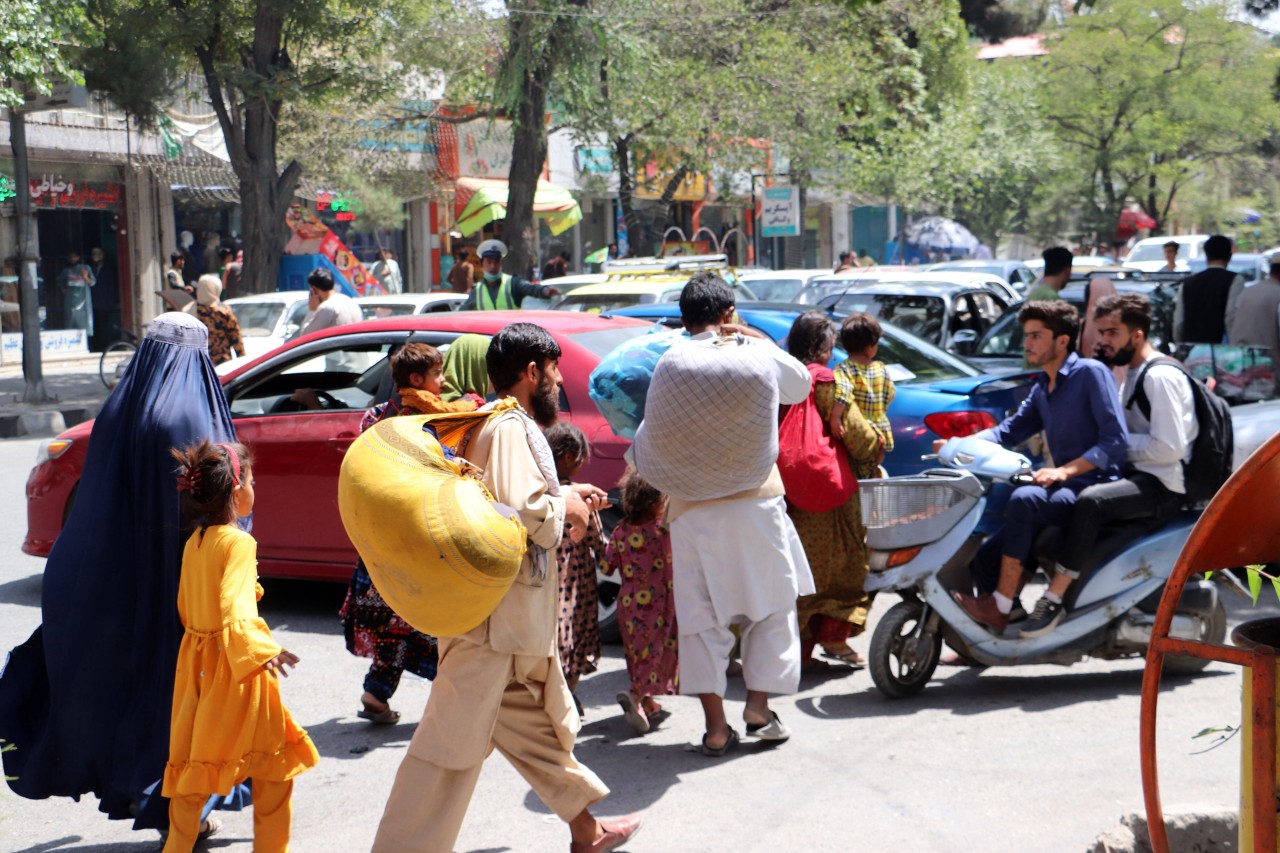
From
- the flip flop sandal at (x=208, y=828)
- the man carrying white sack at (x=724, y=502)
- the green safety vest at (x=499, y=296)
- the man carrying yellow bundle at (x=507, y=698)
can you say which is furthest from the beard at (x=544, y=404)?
the green safety vest at (x=499, y=296)

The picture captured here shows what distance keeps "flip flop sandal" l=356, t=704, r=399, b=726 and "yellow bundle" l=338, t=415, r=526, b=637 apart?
207 centimetres

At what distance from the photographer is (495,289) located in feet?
36.5

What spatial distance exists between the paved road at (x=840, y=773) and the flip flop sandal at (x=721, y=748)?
0.17ft

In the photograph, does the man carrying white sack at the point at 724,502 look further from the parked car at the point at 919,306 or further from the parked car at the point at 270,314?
→ the parked car at the point at 270,314

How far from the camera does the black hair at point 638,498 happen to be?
5.44 metres

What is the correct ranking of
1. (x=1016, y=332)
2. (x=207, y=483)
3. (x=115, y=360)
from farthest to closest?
(x=115, y=360) → (x=1016, y=332) → (x=207, y=483)

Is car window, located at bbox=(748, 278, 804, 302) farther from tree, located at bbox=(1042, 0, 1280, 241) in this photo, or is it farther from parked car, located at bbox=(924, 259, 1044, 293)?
tree, located at bbox=(1042, 0, 1280, 241)


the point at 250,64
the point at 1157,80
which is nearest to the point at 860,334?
the point at 250,64

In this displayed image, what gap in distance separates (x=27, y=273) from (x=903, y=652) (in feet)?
46.4

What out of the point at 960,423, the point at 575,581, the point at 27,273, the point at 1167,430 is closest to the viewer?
the point at 575,581

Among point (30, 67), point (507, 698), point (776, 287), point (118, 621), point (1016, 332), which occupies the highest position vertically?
point (30, 67)

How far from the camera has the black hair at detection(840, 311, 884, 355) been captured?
624cm

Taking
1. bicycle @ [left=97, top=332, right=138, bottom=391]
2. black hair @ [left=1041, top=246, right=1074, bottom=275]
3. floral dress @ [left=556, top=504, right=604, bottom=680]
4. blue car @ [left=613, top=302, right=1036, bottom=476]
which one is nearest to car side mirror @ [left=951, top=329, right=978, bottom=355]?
black hair @ [left=1041, top=246, right=1074, bottom=275]

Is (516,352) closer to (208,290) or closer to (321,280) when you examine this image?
(321,280)
